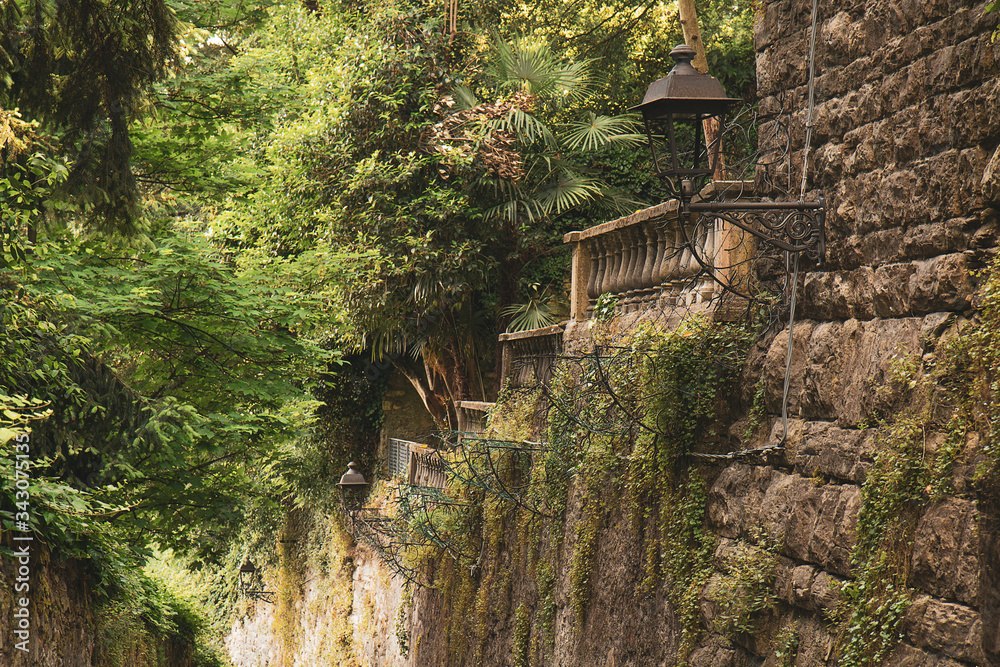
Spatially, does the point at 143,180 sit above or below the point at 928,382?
above

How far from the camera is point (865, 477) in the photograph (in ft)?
14.0

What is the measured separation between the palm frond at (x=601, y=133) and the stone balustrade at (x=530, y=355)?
422 cm

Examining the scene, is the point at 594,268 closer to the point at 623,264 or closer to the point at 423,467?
the point at 623,264

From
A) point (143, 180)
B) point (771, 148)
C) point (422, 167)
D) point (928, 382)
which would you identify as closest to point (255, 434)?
point (143, 180)

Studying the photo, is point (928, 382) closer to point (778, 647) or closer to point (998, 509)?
point (998, 509)

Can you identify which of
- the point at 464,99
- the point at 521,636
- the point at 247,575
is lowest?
the point at 247,575

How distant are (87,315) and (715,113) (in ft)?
20.4

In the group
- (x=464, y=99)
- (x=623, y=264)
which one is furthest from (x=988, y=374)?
(x=464, y=99)

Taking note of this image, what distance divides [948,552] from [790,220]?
2002 millimetres

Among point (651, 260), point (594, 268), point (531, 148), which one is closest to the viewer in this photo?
point (651, 260)

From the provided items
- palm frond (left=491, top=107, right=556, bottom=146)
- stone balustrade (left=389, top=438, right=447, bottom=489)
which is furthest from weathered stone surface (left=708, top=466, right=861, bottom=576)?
palm frond (left=491, top=107, right=556, bottom=146)

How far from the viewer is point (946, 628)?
3584 mm

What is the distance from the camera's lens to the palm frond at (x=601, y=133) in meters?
13.2

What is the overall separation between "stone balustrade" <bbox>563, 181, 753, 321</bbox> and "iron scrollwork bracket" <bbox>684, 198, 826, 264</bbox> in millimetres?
499
